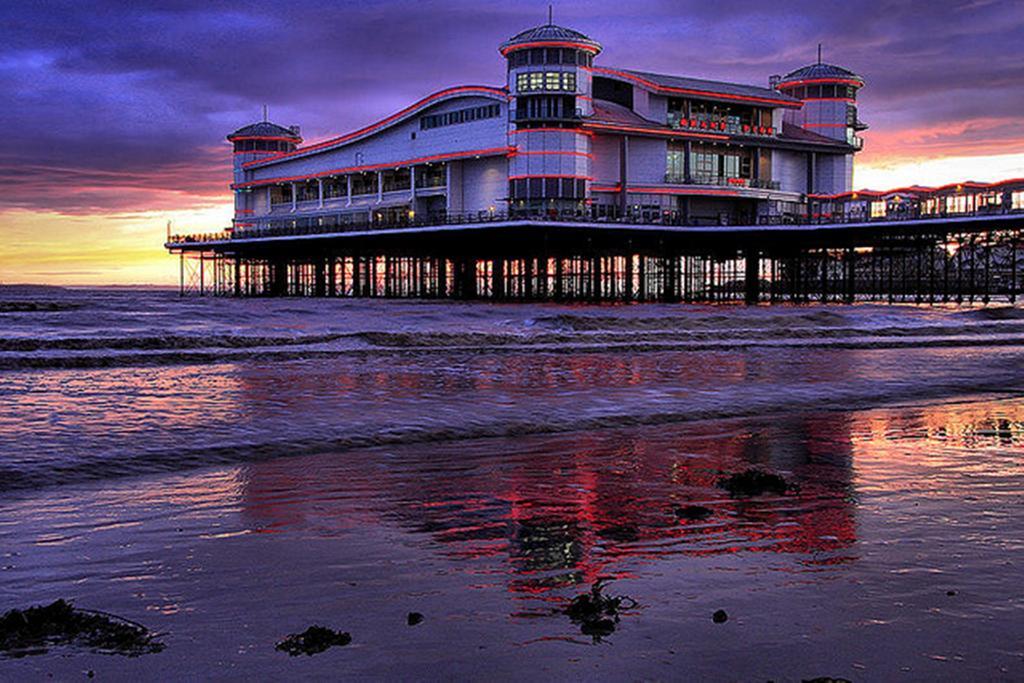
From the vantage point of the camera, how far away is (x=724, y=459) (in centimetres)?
899

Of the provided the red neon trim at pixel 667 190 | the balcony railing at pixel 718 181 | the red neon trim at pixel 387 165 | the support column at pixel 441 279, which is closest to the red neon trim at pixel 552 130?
the red neon trim at pixel 387 165

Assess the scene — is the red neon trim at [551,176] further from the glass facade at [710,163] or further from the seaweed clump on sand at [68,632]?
the seaweed clump on sand at [68,632]

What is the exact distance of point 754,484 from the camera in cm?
737

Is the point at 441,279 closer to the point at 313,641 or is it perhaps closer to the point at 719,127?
the point at 719,127

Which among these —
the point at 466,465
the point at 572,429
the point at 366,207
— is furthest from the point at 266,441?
the point at 366,207

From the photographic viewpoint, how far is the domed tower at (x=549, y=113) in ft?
192

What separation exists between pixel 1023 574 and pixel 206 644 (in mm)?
3830

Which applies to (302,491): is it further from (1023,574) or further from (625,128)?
(625,128)

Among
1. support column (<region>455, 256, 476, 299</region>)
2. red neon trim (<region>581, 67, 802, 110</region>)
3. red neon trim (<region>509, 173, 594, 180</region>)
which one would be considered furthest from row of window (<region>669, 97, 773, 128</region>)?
support column (<region>455, 256, 476, 299</region>)

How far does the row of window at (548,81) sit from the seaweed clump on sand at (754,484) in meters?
53.1

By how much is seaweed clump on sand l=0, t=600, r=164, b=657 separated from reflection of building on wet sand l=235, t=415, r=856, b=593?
170 centimetres

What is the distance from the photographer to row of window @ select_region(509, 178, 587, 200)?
58.8 meters

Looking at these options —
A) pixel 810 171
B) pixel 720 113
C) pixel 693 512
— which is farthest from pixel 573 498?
pixel 810 171

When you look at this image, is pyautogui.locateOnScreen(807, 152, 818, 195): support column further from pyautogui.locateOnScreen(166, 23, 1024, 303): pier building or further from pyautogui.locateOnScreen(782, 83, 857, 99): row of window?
pyautogui.locateOnScreen(782, 83, 857, 99): row of window
